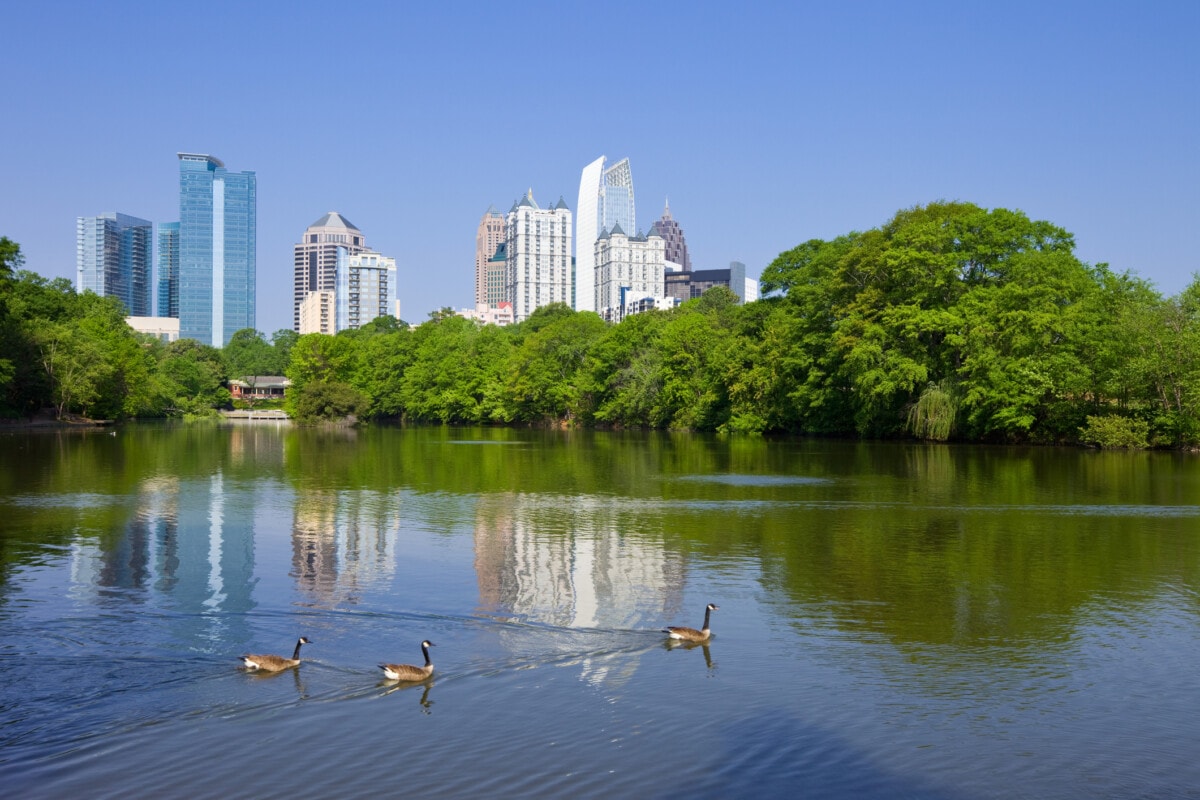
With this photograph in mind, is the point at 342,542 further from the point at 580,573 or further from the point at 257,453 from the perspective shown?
the point at 257,453

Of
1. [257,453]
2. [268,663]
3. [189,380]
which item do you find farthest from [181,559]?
[189,380]

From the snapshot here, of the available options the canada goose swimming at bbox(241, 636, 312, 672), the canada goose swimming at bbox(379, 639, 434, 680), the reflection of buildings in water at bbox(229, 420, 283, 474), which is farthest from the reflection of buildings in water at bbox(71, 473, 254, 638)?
the reflection of buildings in water at bbox(229, 420, 283, 474)

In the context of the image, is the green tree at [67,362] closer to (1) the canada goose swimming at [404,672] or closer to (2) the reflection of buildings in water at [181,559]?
(2) the reflection of buildings in water at [181,559]

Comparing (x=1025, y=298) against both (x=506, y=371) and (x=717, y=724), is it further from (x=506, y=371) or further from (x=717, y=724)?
(x=506, y=371)

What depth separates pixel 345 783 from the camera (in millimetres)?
8773

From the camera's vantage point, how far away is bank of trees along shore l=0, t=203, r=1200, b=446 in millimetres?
56938

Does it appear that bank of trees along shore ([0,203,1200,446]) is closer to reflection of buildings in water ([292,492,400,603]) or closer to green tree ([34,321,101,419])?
green tree ([34,321,101,419])

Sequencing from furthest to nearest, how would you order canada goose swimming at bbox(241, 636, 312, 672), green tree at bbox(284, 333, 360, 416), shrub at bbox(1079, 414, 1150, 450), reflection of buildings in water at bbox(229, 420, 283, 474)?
green tree at bbox(284, 333, 360, 416)
shrub at bbox(1079, 414, 1150, 450)
reflection of buildings in water at bbox(229, 420, 283, 474)
canada goose swimming at bbox(241, 636, 312, 672)

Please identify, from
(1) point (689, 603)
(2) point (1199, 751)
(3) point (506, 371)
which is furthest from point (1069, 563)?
(3) point (506, 371)

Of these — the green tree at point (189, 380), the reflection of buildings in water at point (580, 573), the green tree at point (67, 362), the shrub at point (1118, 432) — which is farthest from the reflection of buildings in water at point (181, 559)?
the green tree at point (189, 380)

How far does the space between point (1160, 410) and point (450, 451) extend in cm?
3975

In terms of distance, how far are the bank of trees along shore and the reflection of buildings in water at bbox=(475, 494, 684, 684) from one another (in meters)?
39.3

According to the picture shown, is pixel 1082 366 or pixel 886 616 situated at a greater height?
A: pixel 1082 366

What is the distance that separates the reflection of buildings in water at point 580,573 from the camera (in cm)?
1475
